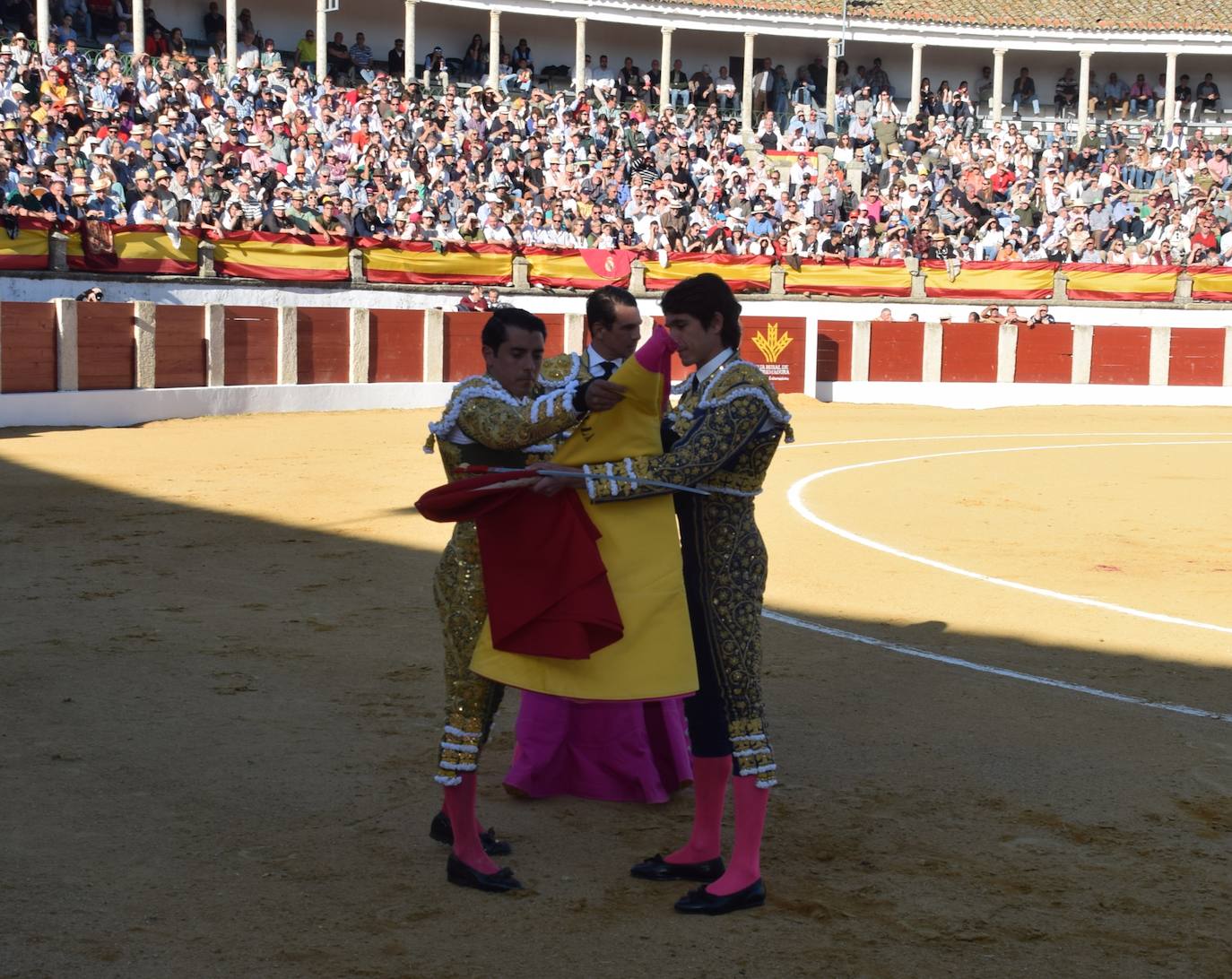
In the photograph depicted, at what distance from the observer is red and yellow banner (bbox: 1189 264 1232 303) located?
26.7 meters

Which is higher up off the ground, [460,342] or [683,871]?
[460,342]

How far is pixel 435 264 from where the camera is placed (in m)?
22.5

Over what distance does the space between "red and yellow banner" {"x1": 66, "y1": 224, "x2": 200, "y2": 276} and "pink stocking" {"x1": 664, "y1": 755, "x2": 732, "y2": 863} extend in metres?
16.1

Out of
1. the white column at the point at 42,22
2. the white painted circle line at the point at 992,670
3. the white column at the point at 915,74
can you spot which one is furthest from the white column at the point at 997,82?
the white painted circle line at the point at 992,670

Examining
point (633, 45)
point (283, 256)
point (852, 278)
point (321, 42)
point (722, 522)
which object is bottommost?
point (722, 522)

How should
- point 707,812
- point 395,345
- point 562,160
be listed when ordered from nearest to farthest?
point 707,812 → point 395,345 → point 562,160

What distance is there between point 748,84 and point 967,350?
13.1 meters

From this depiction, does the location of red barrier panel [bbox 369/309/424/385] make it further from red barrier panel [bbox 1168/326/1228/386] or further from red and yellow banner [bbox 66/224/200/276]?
red barrier panel [bbox 1168/326/1228/386]

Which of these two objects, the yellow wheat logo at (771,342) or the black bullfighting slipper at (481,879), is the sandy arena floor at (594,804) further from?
the yellow wheat logo at (771,342)

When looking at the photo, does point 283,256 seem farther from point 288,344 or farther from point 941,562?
point 941,562

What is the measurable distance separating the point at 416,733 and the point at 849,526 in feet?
17.8

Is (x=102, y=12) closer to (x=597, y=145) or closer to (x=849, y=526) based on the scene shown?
(x=597, y=145)

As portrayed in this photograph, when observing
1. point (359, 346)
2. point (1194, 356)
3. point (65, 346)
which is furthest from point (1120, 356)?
point (65, 346)

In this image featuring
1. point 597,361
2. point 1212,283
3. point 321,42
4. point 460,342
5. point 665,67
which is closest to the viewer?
point 597,361
